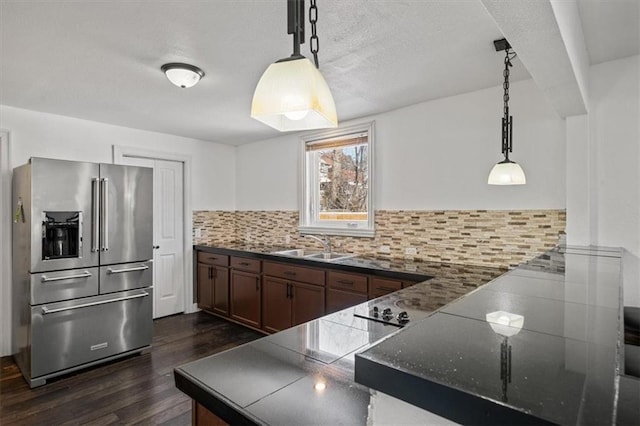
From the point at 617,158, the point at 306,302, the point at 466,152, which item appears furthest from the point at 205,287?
the point at 617,158

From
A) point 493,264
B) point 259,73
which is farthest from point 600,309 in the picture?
point 259,73

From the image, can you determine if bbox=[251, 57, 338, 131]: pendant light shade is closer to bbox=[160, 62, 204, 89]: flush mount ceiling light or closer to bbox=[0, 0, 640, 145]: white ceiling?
bbox=[0, 0, 640, 145]: white ceiling

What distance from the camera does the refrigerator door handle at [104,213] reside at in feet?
9.87

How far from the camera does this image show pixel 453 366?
0.56m

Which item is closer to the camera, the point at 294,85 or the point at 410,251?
the point at 294,85

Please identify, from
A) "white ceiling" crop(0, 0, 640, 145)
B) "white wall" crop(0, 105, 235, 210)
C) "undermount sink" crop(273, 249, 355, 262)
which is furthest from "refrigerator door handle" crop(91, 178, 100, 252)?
"undermount sink" crop(273, 249, 355, 262)

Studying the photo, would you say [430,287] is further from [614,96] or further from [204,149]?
[204,149]

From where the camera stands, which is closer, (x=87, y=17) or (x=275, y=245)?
(x=87, y=17)

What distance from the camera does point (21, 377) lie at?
282 cm

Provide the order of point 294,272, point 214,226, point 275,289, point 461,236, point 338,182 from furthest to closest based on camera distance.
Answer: point 214,226 → point 338,182 → point 275,289 → point 294,272 → point 461,236

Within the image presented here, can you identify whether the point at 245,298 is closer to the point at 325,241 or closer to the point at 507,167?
the point at 325,241

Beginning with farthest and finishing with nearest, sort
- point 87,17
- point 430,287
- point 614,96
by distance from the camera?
point 614,96, point 430,287, point 87,17

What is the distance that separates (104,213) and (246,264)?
145 centimetres

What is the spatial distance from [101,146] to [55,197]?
119cm
